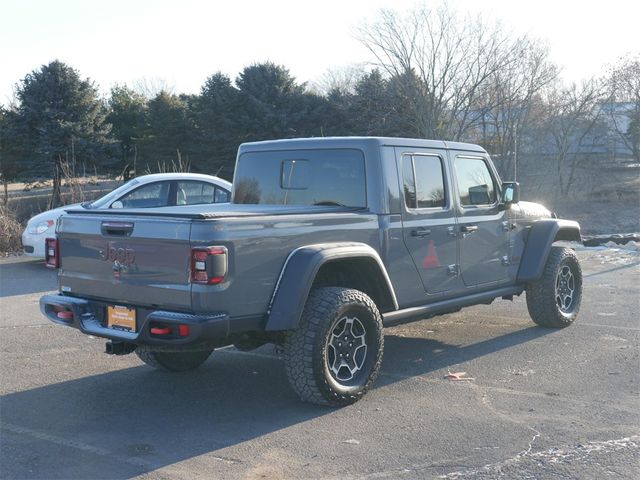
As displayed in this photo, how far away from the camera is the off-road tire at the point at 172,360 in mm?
6457

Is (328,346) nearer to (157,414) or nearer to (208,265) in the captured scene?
(208,265)

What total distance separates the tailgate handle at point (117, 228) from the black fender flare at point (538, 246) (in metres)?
4.23

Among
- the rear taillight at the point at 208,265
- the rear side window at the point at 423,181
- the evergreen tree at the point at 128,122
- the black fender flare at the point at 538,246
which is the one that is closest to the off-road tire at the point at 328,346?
the rear taillight at the point at 208,265

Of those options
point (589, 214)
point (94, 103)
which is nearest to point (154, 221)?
point (589, 214)

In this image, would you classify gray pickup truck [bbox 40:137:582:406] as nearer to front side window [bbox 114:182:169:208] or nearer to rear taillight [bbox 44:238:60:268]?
rear taillight [bbox 44:238:60:268]

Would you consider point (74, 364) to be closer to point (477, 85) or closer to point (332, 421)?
point (332, 421)

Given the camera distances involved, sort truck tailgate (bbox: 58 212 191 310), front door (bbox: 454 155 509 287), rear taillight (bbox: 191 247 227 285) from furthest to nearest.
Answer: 1. front door (bbox: 454 155 509 287)
2. truck tailgate (bbox: 58 212 191 310)
3. rear taillight (bbox: 191 247 227 285)

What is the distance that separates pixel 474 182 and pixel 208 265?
3.44m

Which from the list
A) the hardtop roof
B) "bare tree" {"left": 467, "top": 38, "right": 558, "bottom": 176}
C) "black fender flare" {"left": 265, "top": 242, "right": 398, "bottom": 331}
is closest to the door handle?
the hardtop roof

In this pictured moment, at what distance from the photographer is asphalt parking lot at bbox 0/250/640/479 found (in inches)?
174

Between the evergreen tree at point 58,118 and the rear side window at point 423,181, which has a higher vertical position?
the evergreen tree at point 58,118

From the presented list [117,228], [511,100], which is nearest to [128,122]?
[511,100]

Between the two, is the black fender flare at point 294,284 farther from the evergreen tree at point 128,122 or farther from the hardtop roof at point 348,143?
the evergreen tree at point 128,122

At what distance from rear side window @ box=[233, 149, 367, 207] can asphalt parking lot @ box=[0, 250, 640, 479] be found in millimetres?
1537
